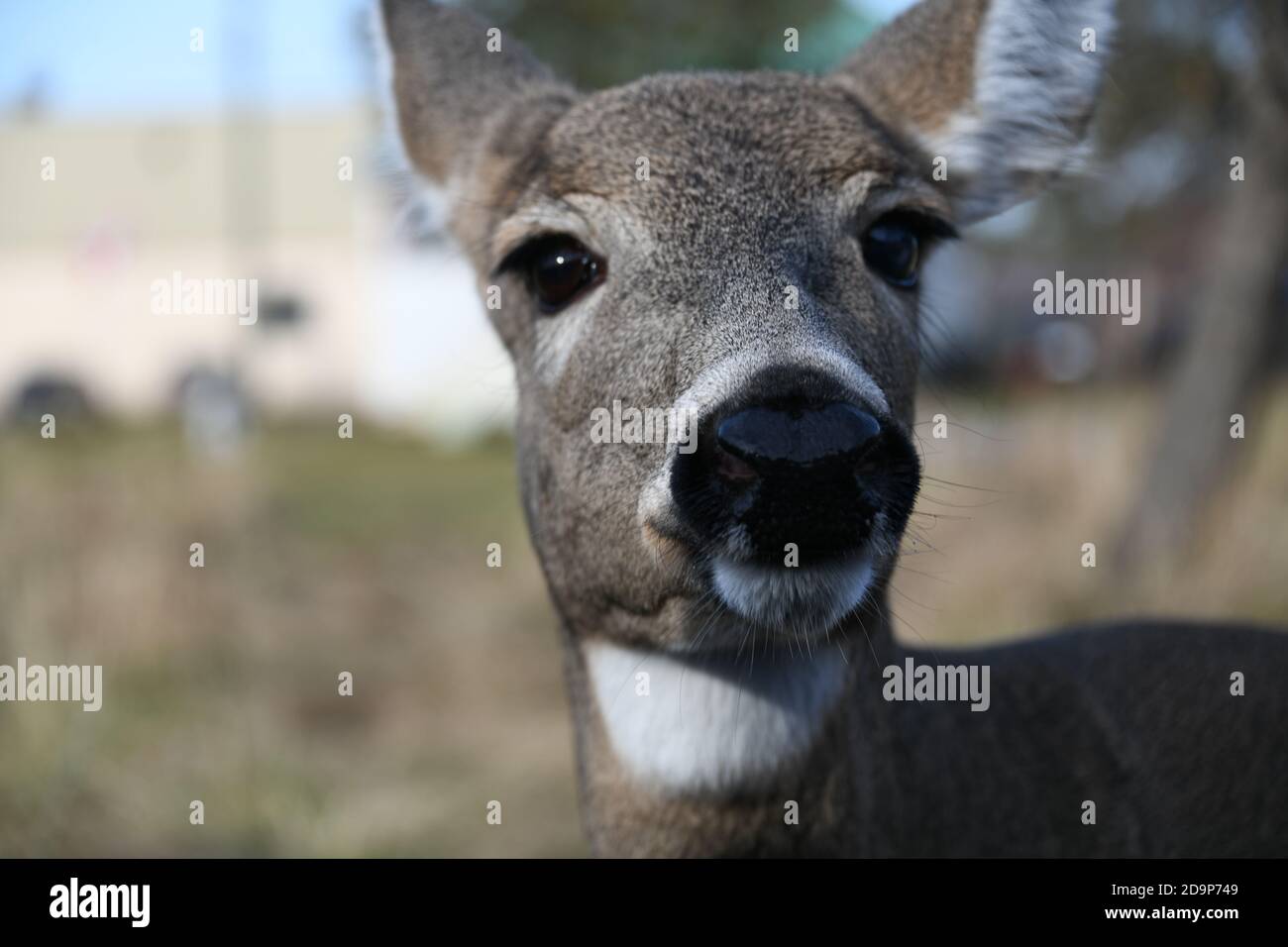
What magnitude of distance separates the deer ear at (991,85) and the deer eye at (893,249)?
0.46 meters

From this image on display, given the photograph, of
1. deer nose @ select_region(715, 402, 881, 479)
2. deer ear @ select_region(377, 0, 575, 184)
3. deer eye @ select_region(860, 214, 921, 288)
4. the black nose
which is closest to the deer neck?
the black nose

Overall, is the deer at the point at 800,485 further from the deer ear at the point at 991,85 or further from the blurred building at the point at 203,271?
the blurred building at the point at 203,271

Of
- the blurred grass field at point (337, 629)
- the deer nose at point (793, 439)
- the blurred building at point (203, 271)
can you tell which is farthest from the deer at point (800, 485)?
the blurred building at point (203, 271)

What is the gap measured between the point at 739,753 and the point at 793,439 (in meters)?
1.09

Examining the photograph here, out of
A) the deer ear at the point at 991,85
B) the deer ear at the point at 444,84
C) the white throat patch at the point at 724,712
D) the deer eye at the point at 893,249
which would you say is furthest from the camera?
the deer ear at the point at 444,84

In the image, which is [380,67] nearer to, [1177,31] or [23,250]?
[1177,31]

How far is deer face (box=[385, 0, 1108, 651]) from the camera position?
261cm

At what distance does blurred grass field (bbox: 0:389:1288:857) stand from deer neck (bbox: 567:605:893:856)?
2803mm

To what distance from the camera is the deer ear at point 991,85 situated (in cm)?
373

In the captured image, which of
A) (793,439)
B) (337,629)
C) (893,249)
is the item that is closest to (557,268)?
(893,249)

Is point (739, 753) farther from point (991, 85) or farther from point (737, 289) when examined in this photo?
point (991, 85)

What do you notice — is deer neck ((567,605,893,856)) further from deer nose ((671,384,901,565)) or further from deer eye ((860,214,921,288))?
deer eye ((860,214,921,288))

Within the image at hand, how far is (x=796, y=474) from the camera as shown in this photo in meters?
2.48

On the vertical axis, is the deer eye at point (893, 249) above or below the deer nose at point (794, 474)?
above
